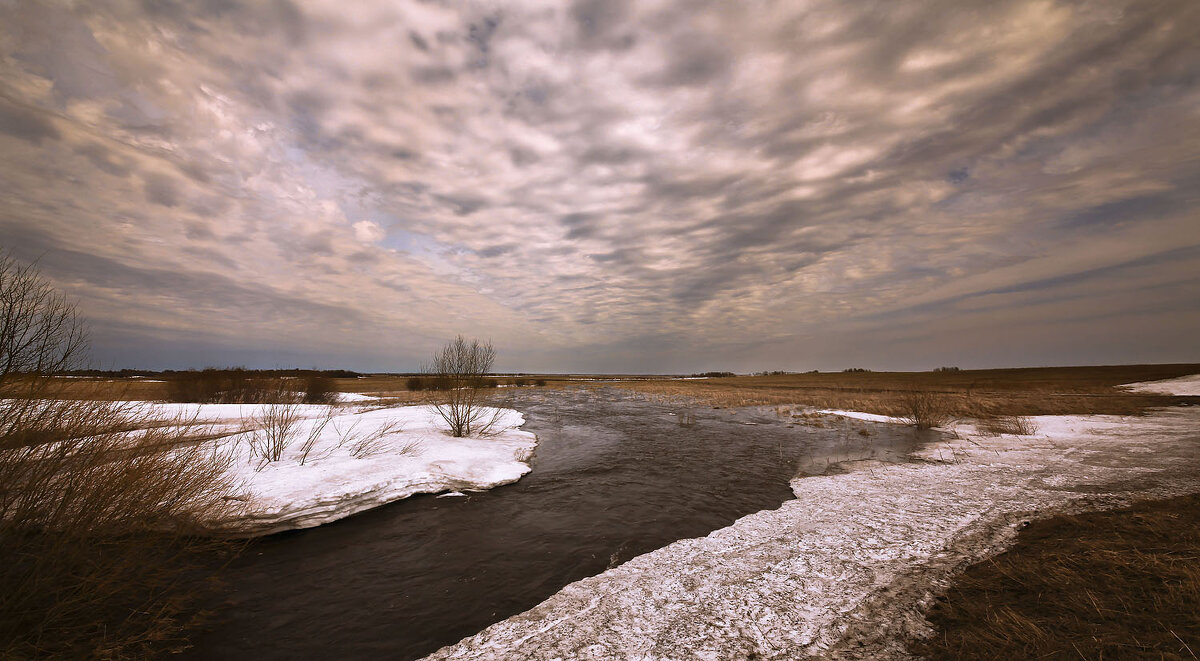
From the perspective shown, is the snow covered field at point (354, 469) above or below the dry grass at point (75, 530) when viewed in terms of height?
below

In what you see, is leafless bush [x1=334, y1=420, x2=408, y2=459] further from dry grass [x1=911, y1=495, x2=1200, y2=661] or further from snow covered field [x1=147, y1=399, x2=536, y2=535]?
dry grass [x1=911, y1=495, x2=1200, y2=661]

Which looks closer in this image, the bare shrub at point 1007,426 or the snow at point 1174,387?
the bare shrub at point 1007,426

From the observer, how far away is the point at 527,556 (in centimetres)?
710

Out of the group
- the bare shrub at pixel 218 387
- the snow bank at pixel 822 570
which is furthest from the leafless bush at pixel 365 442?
the bare shrub at pixel 218 387

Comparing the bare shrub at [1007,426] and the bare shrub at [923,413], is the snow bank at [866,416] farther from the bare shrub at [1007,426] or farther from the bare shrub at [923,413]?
the bare shrub at [1007,426]

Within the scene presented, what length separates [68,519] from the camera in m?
4.02

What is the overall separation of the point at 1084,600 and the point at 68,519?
1046 cm

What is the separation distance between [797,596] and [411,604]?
17.3ft

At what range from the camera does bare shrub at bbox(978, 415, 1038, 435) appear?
17.8m

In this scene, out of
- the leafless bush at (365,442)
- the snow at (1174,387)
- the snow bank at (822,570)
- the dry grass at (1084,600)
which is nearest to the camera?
the dry grass at (1084,600)

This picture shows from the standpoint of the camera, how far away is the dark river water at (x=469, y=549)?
5.04 m

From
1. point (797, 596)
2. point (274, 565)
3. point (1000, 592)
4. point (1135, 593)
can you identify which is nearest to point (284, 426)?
point (274, 565)

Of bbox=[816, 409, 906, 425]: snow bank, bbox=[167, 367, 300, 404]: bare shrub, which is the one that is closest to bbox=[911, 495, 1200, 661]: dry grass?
bbox=[816, 409, 906, 425]: snow bank

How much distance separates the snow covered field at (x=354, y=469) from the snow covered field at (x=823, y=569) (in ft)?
19.8
